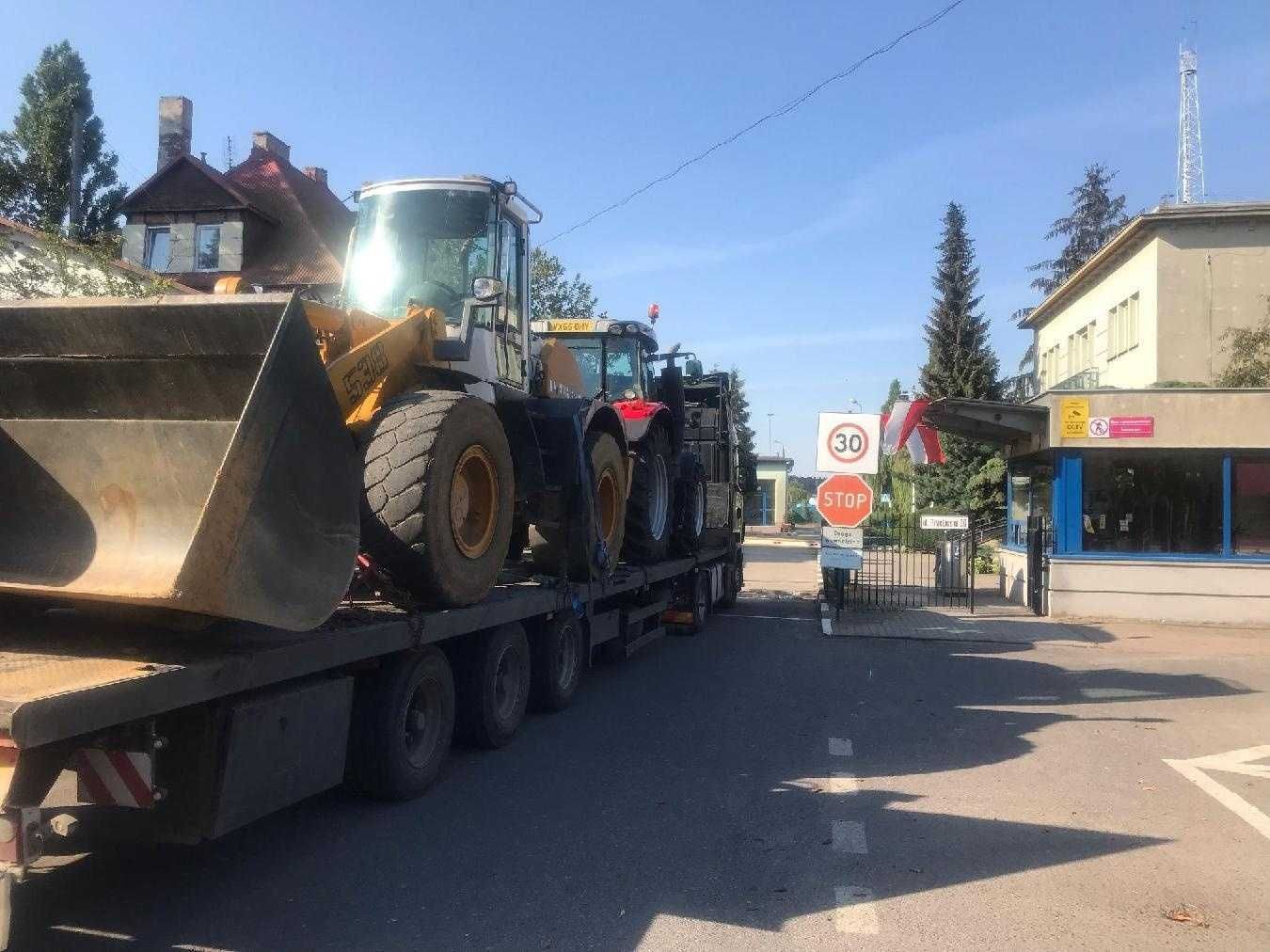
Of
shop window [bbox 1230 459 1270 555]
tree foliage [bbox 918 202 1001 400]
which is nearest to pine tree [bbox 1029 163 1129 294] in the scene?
tree foliage [bbox 918 202 1001 400]

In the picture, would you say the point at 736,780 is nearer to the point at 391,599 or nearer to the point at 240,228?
the point at 391,599

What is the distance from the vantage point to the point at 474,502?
A: 22.2 feet

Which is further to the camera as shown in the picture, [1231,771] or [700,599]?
[700,599]

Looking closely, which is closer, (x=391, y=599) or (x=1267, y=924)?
(x=1267, y=924)

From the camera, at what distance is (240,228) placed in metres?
29.0

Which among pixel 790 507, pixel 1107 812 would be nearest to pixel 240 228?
pixel 1107 812

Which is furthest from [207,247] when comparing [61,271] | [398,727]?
[398,727]

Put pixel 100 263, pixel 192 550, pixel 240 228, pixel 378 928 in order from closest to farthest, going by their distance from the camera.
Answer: pixel 192 550 → pixel 378 928 → pixel 100 263 → pixel 240 228

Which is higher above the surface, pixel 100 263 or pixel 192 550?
pixel 100 263

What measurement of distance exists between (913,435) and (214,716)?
21280mm

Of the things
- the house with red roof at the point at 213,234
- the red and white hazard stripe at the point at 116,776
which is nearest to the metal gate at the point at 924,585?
the red and white hazard stripe at the point at 116,776

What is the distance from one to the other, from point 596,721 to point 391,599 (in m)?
3.02

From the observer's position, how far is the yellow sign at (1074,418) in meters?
16.8

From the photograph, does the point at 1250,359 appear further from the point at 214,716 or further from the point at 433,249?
the point at 214,716
